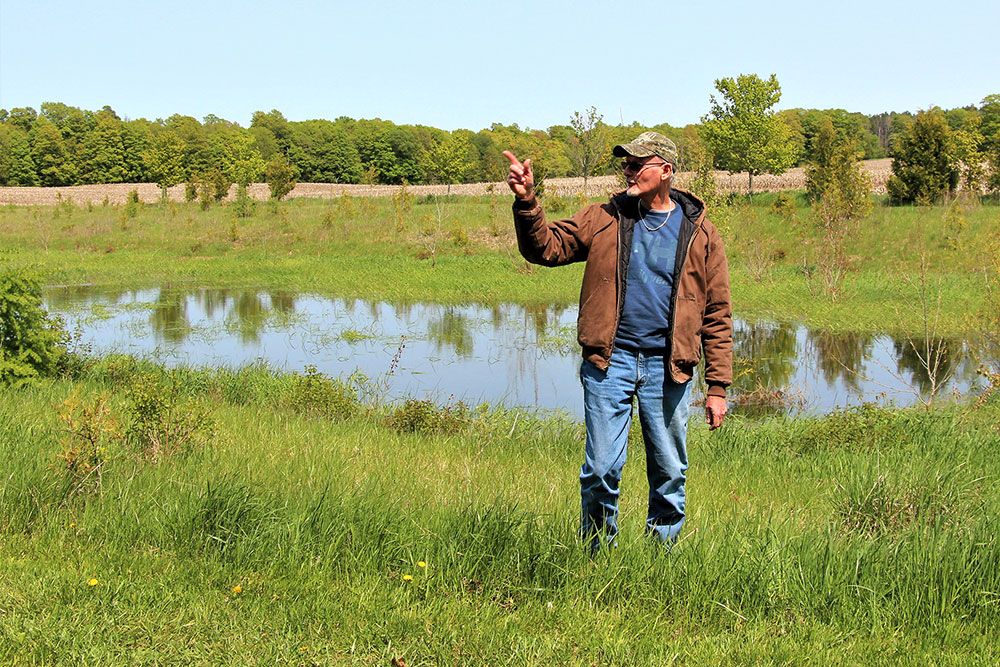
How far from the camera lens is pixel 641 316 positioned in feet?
15.3

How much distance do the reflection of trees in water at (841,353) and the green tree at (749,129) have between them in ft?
79.8

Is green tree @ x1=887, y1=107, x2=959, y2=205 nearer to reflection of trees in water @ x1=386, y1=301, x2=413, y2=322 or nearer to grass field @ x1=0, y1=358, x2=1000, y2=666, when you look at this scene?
reflection of trees in water @ x1=386, y1=301, x2=413, y2=322

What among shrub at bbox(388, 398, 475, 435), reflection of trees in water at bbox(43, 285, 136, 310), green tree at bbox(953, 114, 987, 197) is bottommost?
reflection of trees in water at bbox(43, 285, 136, 310)

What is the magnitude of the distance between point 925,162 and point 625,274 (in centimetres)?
3497

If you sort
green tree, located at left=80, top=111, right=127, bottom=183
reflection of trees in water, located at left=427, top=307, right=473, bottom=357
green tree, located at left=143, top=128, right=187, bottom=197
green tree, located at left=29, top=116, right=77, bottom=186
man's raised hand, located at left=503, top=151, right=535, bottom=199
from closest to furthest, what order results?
man's raised hand, located at left=503, top=151, right=535, bottom=199, reflection of trees in water, located at left=427, top=307, right=473, bottom=357, green tree, located at left=143, top=128, right=187, bottom=197, green tree, located at left=29, top=116, right=77, bottom=186, green tree, located at left=80, top=111, right=127, bottom=183

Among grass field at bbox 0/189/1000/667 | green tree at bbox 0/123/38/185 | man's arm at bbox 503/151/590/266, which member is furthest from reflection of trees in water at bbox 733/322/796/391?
green tree at bbox 0/123/38/185

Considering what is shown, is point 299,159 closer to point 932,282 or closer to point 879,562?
point 932,282

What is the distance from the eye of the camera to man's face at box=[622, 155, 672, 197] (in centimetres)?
469

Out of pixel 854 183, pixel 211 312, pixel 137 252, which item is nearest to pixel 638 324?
pixel 211 312

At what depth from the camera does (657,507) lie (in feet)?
15.8

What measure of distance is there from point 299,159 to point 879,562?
311 feet

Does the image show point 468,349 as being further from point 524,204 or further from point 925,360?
point 524,204

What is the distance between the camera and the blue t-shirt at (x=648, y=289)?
15.3 ft

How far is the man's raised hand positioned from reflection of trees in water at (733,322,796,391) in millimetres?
8197
